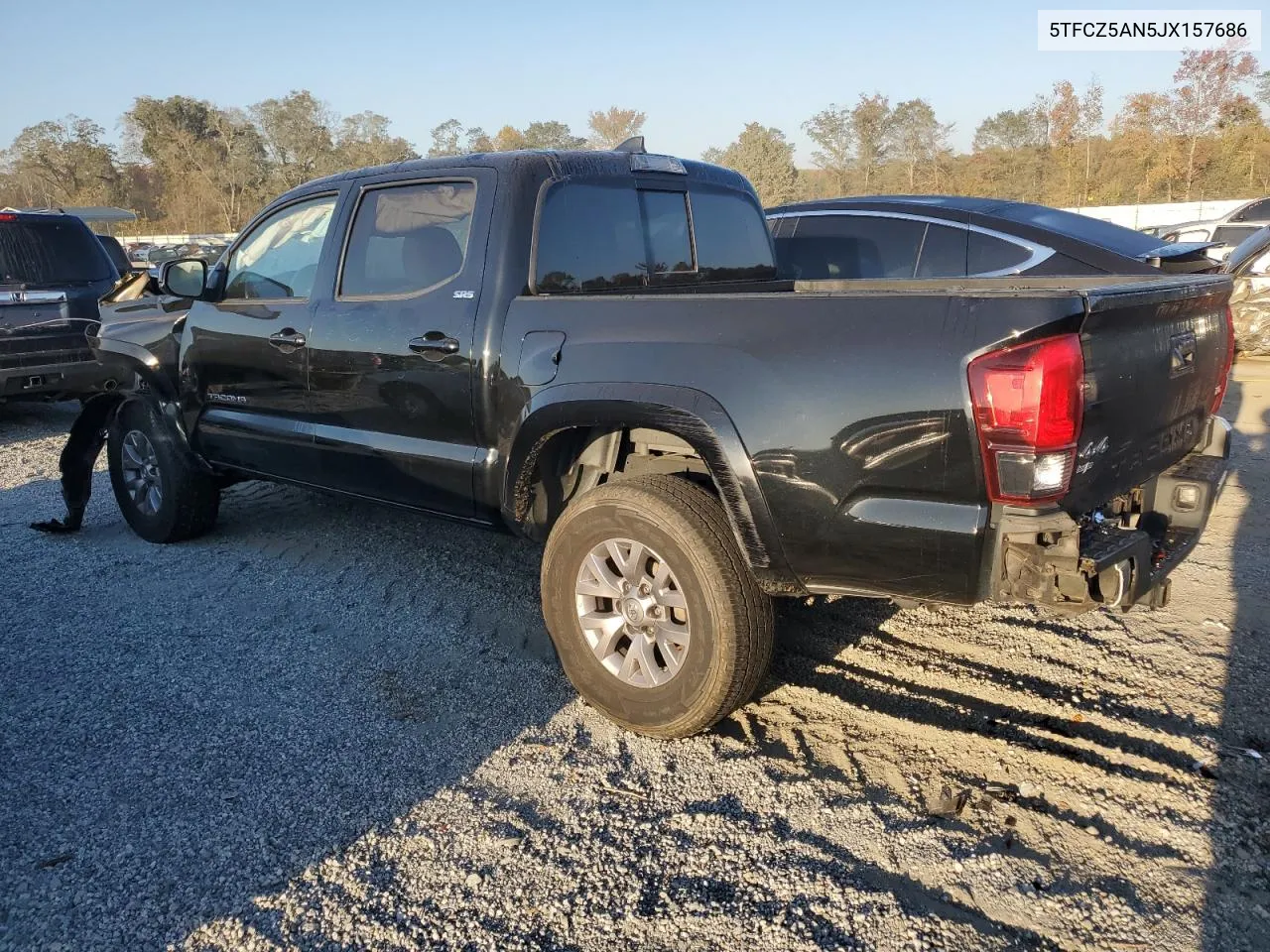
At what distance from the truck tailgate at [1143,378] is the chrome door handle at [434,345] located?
2287mm

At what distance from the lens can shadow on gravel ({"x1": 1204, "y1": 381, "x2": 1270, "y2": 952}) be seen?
7.68ft

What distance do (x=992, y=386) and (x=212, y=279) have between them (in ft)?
13.7

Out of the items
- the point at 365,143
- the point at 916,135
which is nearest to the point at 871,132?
the point at 916,135

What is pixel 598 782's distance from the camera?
119 inches

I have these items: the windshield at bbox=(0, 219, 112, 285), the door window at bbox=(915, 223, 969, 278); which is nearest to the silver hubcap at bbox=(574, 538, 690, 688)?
the door window at bbox=(915, 223, 969, 278)

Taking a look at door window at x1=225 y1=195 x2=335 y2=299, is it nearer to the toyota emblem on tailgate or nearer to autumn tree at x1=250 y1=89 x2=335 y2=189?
the toyota emblem on tailgate

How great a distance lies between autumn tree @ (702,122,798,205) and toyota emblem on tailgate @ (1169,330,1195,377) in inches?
1578

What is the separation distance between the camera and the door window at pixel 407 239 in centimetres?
383

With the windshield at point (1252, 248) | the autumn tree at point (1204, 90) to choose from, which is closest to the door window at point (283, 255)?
the windshield at point (1252, 248)

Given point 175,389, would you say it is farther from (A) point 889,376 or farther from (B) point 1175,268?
(B) point 1175,268

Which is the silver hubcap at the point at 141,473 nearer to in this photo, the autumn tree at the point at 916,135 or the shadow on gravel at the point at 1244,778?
the shadow on gravel at the point at 1244,778

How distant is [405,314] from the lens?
3.90m

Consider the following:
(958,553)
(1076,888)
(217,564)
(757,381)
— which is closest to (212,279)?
(217,564)

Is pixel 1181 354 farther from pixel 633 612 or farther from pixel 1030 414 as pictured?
pixel 633 612
